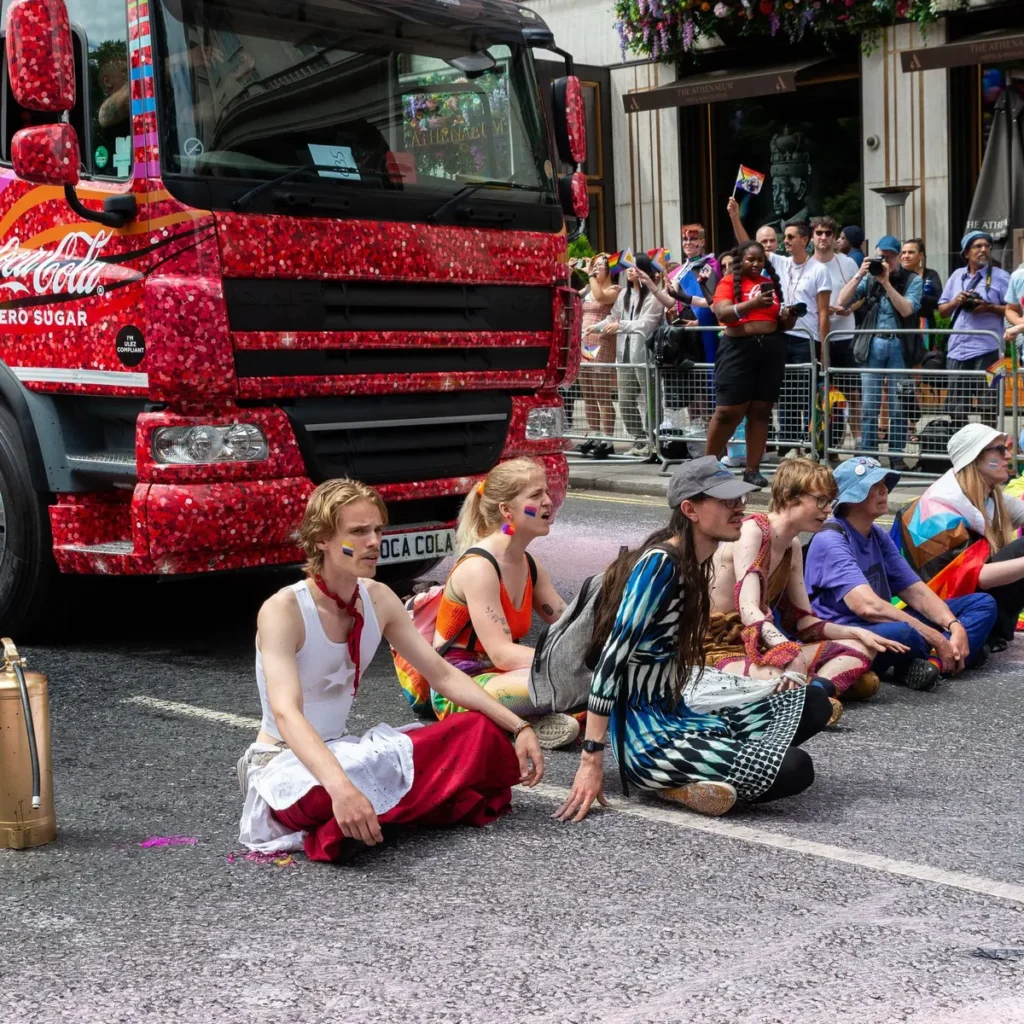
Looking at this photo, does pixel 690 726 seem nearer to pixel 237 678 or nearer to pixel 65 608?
pixel 237 678

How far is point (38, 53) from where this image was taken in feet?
22.6

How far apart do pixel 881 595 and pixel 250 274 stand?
301 centimetres

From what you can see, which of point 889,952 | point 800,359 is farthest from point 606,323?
point 889,952

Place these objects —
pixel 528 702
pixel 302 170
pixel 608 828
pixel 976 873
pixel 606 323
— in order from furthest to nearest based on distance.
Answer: pixel 606 323 < pixel 302 170 < pixel 528 702 < pixel 608 828 < pixel 976 873

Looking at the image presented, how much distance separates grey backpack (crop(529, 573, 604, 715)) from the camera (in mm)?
5660

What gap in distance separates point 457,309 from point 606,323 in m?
7.47

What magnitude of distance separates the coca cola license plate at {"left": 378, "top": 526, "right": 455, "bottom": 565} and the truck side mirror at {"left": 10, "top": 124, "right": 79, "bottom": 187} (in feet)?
6.99

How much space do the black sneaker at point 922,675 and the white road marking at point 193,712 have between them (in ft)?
8.74

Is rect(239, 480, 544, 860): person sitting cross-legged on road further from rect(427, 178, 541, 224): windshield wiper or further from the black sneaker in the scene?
rect(427, 178, 541, 224): windshield wiper

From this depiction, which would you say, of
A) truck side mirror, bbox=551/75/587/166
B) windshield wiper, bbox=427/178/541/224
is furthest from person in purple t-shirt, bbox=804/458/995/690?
truck side mirror, bbox=551/75/587/166

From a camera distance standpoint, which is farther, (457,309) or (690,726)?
(457,309)

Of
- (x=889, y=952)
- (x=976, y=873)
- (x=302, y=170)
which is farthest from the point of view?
(x=302, y=170)

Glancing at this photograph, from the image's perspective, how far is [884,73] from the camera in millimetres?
19656

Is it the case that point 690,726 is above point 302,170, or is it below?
below
